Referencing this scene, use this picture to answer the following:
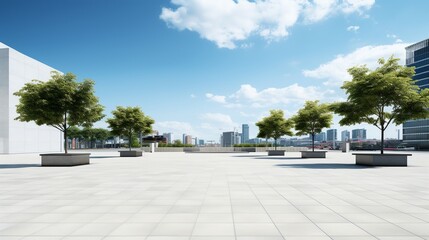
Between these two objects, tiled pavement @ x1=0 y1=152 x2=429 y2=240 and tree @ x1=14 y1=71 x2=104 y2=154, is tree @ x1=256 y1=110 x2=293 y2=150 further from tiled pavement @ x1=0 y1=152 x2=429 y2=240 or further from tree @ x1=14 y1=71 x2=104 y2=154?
tiled pavement @ x1=0 y1=152 x2=429 y2=240

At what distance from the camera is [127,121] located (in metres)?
36.7

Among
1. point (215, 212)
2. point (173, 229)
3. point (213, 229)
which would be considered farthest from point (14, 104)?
point (213, 229)

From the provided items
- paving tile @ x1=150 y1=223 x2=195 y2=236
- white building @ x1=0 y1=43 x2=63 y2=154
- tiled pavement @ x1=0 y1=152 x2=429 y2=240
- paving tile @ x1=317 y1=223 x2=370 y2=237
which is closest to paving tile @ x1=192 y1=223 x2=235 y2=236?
tiled pavement @ x1=0 y1=152 x2=429 y2=240

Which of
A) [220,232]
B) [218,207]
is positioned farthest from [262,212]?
[220,232]

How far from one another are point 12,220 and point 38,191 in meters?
4.00

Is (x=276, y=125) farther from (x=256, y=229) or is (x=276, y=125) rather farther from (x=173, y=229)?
(x=173, y=229)

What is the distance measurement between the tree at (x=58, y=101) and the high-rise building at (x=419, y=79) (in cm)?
12178

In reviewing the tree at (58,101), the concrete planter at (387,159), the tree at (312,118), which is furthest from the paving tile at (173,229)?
the tree at (312,118)

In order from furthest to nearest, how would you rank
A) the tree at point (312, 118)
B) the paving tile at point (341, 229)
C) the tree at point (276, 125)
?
the tree at point (276, 125) < the tree at point (312, 118) < the paving tile at point (341, 229)

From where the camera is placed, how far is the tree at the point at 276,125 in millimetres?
38625

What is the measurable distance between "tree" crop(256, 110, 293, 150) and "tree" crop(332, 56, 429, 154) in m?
16.7

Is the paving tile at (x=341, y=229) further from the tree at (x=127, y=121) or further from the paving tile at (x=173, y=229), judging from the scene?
the tree at (x=127, y=121)

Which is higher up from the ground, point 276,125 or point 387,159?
point 276,125

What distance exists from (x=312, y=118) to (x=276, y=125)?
24.5 ft
